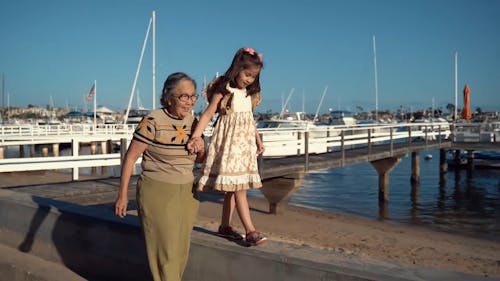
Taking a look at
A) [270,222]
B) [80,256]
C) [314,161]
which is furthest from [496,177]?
[80,256]

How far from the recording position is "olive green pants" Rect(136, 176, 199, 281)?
10.0 ft

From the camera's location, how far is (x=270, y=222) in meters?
11.8

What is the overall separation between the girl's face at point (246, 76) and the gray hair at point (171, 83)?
486 millimetres

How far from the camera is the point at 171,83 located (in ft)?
10.2

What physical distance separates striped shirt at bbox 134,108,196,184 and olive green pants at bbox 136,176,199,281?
6 cm

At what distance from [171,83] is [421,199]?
1766cm

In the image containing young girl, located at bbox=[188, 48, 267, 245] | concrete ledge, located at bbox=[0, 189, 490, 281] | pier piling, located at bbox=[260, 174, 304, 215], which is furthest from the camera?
pier piling, located at bbox=[260, 174, 304, 215]

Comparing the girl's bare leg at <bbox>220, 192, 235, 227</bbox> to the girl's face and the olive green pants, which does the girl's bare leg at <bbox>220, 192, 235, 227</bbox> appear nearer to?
the olive green pants

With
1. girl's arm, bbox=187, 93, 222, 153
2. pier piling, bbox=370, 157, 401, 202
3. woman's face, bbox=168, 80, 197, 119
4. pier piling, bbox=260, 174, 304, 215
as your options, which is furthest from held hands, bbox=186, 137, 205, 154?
pier piling, bbox=370, 157, 401, 202

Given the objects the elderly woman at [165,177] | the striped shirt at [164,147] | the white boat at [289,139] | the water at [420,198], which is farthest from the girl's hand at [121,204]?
the water at [420,198]

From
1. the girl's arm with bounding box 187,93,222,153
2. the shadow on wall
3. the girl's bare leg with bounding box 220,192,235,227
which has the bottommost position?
the shadow on wall

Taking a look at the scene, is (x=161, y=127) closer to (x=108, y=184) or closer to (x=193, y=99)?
(x=193, y=99)

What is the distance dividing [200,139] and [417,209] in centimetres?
1476

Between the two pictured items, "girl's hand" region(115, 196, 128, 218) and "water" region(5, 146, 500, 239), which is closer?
"girl's hand" region(115, 196, 128, 218)
